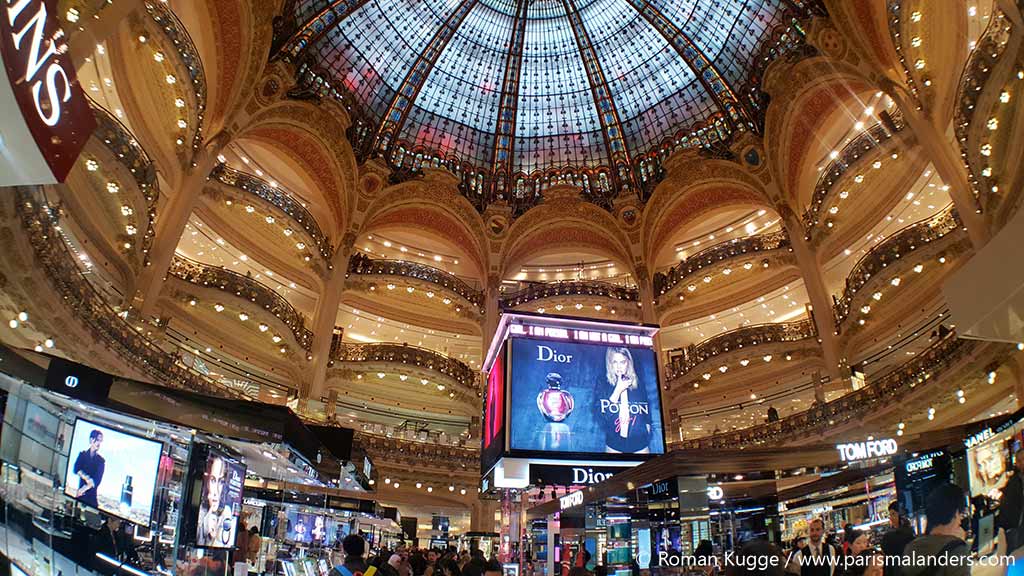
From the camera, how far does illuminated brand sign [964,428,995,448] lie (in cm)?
598

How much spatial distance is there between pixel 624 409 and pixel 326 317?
18.9 m

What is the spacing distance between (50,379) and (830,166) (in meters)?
27.2

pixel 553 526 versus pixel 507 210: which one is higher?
pixel 507 210

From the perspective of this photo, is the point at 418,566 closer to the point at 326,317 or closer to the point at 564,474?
the point at 564,474

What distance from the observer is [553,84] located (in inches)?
1240

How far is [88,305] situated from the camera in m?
15.0

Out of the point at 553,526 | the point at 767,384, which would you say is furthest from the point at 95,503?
the point at 767,384

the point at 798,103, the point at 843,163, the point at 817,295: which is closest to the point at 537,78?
the point at 798,103

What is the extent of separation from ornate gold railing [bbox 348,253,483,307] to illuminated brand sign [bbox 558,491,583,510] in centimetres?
1940

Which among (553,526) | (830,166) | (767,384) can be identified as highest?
(830,166)

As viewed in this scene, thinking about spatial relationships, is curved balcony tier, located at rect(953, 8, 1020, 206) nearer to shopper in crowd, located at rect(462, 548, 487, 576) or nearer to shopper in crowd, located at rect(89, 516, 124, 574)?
shopper in crowd, located at rect(462, 548, 487, 576)

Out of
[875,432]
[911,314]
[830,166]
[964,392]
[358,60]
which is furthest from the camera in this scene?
[358,60]

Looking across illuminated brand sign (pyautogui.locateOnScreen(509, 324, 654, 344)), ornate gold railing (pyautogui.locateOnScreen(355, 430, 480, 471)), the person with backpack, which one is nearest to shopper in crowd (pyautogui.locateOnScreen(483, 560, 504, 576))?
the person with backpack

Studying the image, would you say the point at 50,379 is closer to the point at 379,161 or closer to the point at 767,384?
the point at 379,161
